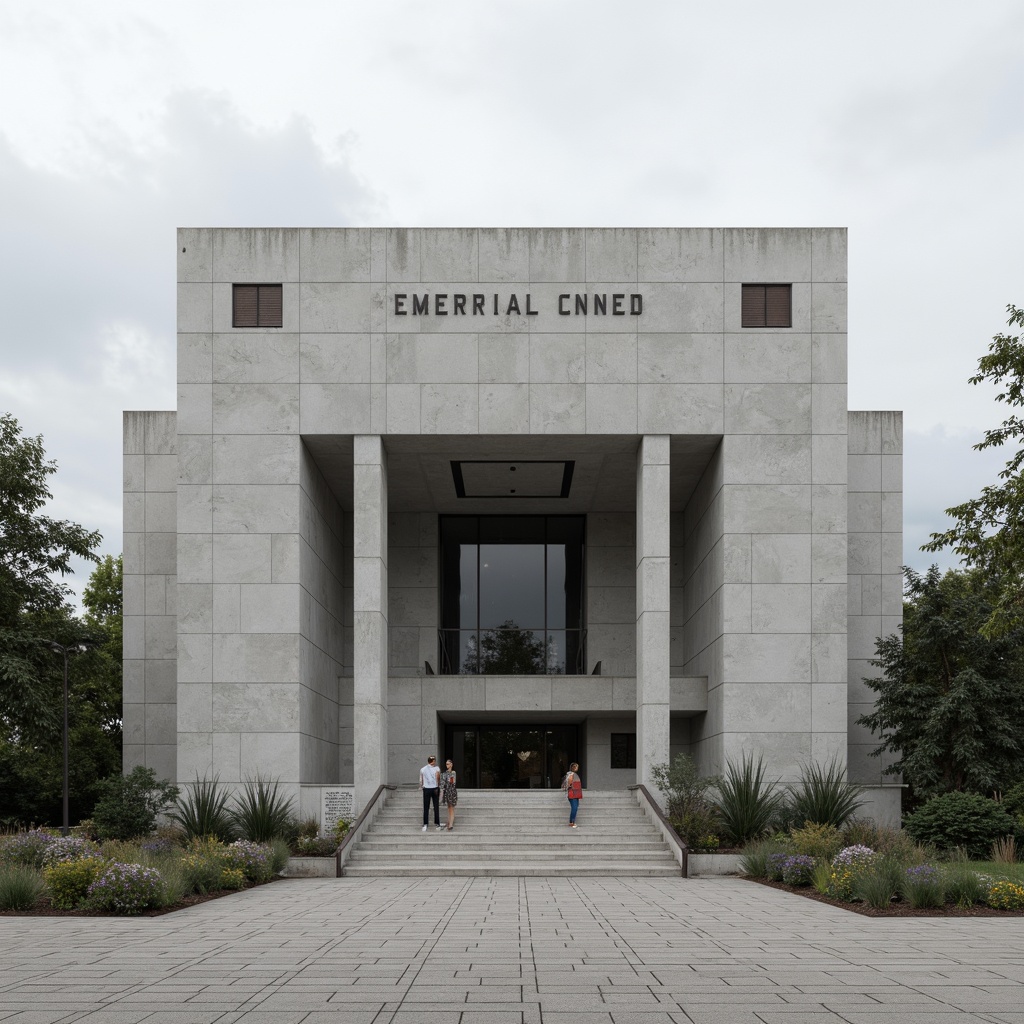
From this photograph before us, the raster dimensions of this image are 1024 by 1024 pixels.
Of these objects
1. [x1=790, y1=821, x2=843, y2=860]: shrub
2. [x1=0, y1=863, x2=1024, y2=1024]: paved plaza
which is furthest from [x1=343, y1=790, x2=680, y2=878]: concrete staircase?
[x1=0, y1=863, x2=1024, y2=1024]: paved plaza

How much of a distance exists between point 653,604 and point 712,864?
6811 millimetres

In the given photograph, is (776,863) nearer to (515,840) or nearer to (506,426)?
(515,840)

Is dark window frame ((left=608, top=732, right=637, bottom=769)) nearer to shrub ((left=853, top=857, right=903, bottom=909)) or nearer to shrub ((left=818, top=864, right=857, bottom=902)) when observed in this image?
shrub ((left=818, top=864, right=857, bottom=902))

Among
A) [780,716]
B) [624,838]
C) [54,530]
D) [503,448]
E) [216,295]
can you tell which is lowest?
[624,838]

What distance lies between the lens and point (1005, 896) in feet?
49.7

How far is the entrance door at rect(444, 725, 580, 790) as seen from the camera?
1378 inches

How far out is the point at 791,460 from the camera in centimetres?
2711

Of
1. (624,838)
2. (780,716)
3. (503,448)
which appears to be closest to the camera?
(624,838)

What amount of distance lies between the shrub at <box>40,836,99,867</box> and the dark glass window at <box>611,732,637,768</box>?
58.1 ft

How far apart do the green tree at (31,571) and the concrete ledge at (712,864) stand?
15163mm

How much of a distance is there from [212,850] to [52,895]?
3610mm

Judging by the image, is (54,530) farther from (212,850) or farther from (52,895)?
(52,895)

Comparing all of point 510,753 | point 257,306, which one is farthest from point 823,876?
point 510,753

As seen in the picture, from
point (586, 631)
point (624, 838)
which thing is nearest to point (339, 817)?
point (624, 838)
